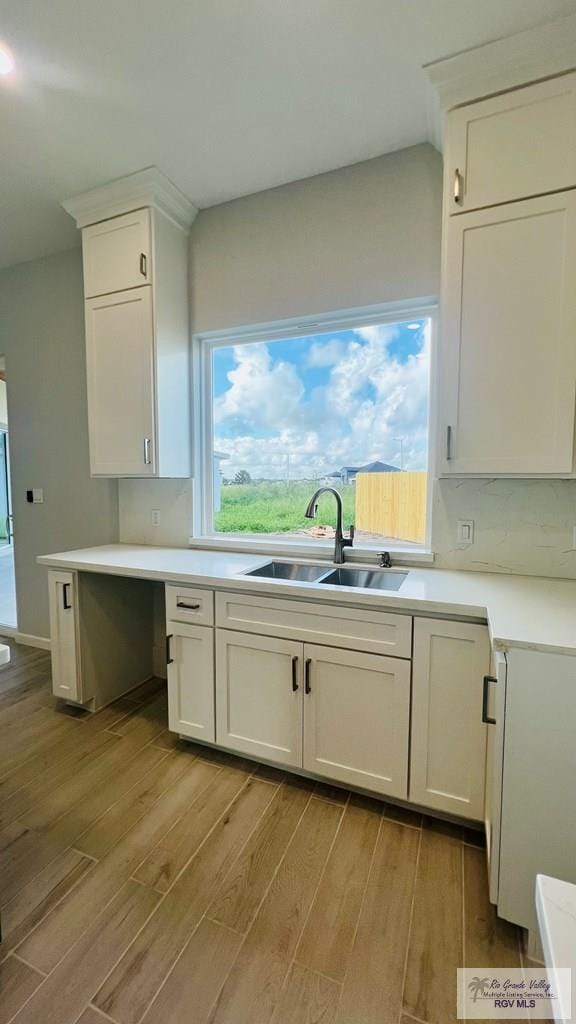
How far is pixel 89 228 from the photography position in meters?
2.33

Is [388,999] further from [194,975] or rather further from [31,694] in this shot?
[31,694]

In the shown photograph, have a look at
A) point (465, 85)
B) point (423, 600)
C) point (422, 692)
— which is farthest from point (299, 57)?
point (422, 692)

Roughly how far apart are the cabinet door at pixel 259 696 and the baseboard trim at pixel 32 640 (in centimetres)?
199

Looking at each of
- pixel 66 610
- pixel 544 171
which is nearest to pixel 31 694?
pixel 66 610

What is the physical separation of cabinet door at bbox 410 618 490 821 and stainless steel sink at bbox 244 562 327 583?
72 cm

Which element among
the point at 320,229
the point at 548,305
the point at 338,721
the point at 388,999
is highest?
the point at 320,229

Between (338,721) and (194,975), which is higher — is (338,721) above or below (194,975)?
above

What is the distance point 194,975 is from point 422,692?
3.30ft

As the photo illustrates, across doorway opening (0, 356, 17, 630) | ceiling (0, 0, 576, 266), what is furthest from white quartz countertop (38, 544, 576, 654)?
doorway opening (0, 356, 17, 630)

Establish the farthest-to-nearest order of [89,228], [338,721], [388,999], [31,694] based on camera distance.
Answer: [31,694], [89,228], [338,721], [388,999]

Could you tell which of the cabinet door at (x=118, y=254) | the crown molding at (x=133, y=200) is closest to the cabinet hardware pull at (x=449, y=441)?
the cabinet door at (x=118, y=254)

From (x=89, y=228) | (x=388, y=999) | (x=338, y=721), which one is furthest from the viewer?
(x=89, y=228)

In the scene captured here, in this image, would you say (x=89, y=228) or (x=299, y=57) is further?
(x=89, y=228)

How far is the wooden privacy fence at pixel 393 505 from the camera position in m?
2.11
